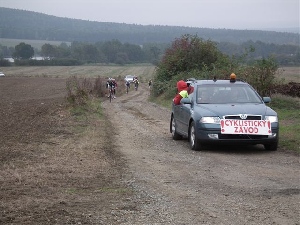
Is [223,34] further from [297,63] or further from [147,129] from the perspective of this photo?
[147,129]

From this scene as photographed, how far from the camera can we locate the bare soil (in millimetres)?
6723

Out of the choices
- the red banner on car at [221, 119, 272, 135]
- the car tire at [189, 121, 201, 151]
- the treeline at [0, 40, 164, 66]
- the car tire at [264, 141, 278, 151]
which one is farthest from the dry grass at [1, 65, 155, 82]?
the red banner on car at [221, 119, 272, 135]

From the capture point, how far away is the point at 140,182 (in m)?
8.88

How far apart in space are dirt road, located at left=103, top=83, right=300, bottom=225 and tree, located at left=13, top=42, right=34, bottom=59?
457ft

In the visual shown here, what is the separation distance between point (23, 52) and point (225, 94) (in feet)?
460

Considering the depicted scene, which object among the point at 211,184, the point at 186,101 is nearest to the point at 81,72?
the point at 186,101

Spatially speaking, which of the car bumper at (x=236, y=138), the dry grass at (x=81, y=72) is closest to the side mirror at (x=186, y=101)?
the car bumper at (x=236, y=138)

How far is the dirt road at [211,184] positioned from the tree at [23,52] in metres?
139

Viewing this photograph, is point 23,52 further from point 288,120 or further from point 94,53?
point 288,120

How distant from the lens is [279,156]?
12102 millimetres

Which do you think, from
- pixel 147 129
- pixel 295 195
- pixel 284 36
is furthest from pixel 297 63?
pixel 284 36

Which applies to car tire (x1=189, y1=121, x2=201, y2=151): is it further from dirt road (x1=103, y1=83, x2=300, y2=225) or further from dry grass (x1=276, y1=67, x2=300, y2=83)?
dry grass (x1=276, y1=67, x2=300, y2=83)

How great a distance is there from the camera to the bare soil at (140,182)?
6.72 meters

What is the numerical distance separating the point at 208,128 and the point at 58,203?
19.6ft
